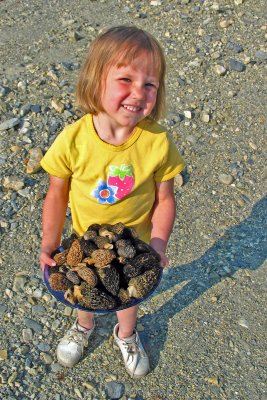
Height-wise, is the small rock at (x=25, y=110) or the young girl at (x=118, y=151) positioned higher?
the young girl at (x=118, y=151)

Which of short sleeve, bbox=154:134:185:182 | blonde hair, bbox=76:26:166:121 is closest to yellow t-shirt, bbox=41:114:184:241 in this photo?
short sleeve, bbox=154:134:185:182

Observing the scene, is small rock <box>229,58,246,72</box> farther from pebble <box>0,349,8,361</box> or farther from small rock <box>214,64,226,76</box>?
pebble <box>0,349,8,361</box>

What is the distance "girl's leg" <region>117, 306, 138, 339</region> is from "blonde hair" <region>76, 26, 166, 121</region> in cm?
107

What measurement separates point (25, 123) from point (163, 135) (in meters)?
2.15

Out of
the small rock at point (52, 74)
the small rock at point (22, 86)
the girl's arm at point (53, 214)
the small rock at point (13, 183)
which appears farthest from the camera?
the small rock at point (52, 74)

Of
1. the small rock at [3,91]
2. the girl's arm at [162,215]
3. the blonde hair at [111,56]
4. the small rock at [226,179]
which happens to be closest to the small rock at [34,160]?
the small rock at [3,91]

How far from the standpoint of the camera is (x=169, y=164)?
2.67m

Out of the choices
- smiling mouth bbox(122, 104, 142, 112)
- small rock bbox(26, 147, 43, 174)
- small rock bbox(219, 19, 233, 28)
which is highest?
smiling mouth bbox(122, 104, 142, 112)

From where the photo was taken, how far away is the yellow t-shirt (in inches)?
99.8

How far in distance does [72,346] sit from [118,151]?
121cm

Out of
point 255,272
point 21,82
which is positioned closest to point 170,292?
point 255,272

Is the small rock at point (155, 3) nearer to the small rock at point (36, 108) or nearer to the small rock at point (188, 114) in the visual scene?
the small rock at point (188, 114)

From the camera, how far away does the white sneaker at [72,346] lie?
3.16m

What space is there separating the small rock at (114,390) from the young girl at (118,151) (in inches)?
16.7
